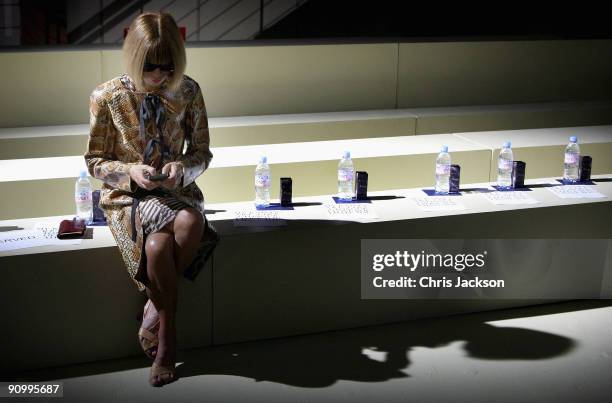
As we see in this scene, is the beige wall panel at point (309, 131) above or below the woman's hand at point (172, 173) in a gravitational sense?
above

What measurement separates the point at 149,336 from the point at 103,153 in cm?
61

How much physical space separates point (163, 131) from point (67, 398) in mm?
895

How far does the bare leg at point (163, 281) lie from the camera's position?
266 centimetres

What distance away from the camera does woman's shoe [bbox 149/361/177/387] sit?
9.18 ft

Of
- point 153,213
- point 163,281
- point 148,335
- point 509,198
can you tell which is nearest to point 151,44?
point 153,213

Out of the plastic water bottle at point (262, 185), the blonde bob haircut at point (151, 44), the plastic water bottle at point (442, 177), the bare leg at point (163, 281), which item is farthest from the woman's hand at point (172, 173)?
the plastic water bottle at point (442, 177)

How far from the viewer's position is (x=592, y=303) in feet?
12.0

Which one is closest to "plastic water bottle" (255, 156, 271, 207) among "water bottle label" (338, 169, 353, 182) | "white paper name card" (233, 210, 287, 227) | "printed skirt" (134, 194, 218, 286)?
"white paper name card" (233, 210, 287, 227)

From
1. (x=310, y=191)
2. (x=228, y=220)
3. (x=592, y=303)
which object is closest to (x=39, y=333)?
(x=228, y=220)

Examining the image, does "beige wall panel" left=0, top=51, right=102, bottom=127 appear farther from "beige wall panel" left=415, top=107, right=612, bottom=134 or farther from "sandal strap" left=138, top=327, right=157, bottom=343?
"sandal strap" left=138, top=327, right=157, bottom=343

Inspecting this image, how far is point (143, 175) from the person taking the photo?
8.83 feet

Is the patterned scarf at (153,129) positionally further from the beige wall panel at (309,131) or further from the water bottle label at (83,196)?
the beige wall panel at (309,131)

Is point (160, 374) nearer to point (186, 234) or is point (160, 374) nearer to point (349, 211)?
point (186, 234)

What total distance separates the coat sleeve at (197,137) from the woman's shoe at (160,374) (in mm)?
597
